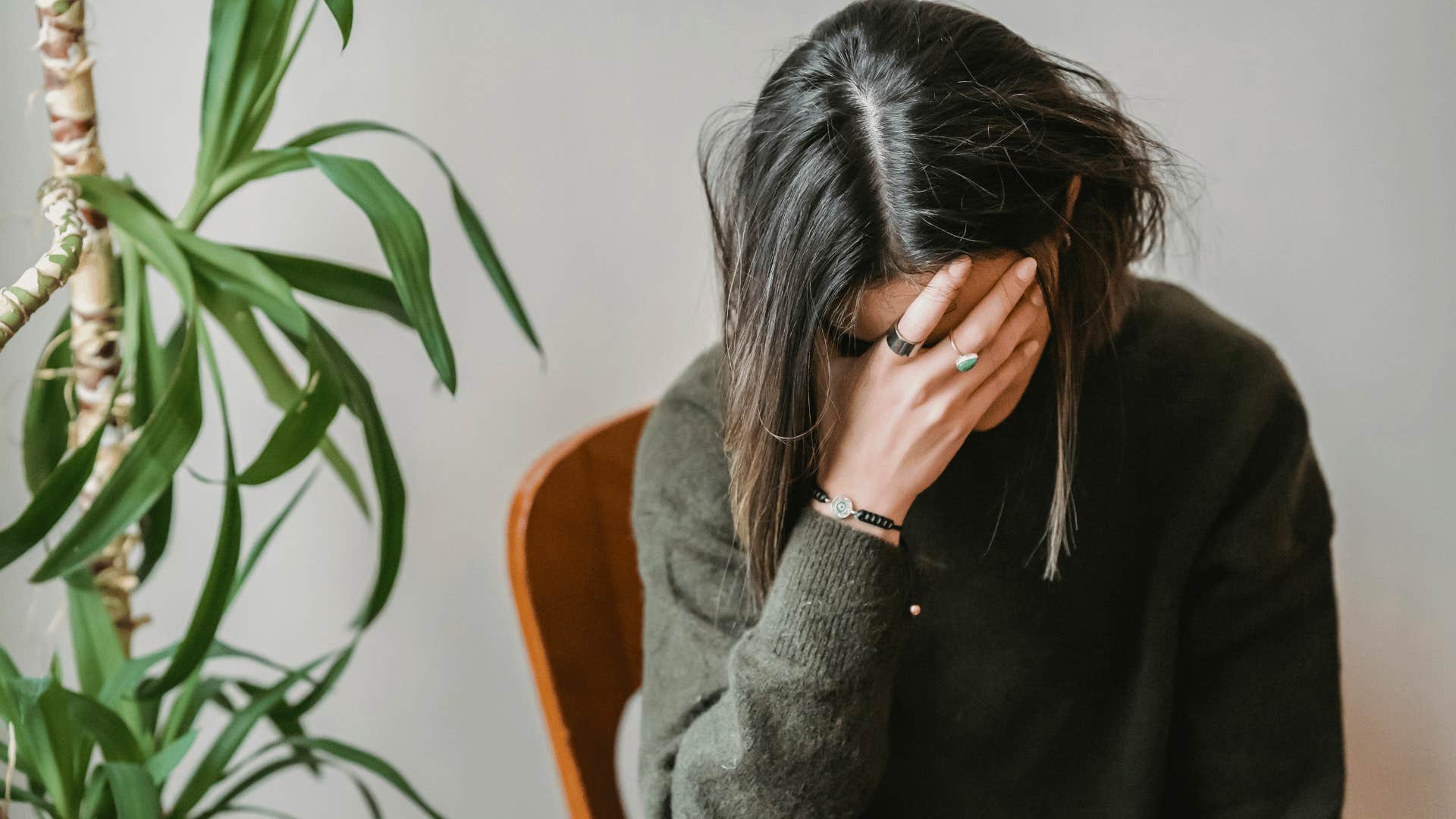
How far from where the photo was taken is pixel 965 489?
2.57 feet

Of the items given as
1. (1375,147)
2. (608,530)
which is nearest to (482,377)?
(608,530)

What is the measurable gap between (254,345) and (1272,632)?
78 cm

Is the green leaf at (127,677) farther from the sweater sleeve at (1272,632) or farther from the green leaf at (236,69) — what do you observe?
the sweater sleeve at (1272,632)

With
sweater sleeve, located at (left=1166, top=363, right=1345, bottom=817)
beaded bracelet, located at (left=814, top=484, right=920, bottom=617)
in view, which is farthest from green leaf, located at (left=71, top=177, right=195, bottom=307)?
sweater sleeve, located at (left=1166, top=363, right=1345, bottom=817)

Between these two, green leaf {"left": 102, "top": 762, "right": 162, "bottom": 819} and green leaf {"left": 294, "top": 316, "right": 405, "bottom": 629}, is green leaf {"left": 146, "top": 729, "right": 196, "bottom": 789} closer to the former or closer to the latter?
green leaf {"left": 102, "top": 762, "right": 162, "bottom": 819}

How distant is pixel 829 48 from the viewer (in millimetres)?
626

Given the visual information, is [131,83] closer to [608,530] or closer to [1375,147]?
[608,530]

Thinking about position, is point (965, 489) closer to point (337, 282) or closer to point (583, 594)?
point (583, 594)

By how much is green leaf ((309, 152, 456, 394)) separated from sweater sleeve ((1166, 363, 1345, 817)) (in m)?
0.57

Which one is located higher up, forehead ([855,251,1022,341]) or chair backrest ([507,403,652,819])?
forehead ([855,251,1022,341])

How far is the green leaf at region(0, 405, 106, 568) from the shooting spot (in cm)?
60

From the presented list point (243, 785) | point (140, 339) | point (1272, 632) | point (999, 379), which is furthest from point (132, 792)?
point (1272, 632)

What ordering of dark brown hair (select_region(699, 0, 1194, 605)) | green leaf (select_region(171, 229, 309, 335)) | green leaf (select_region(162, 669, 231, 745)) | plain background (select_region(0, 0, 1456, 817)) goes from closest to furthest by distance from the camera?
dark brown hair (select_region(699, 0, 1194, 605)) → green leaf (select_region(171, 229, 309, 335)) → green leaf (select_region(162, 669, 231, 745)) → plain background (select_region(0, 0, 1456, 817))

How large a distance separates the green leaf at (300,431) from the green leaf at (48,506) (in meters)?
0.09
